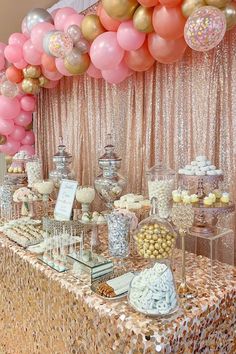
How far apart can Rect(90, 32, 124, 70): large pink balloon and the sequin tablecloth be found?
117 centimetres

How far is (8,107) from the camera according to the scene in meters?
Result: 2.88

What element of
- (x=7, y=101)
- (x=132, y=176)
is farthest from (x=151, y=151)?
(x=7, y=101)

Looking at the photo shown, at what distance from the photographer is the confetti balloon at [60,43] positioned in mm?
2004

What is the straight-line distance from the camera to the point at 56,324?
4.70 feet

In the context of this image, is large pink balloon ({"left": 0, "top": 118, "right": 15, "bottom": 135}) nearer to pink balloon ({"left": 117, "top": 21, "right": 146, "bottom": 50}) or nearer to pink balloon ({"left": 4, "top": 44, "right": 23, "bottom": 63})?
pink balloon ({"left": 4, "top": 44, "right": 23, "bottom": 63})

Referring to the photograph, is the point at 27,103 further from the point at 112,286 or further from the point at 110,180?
the point at 112,286

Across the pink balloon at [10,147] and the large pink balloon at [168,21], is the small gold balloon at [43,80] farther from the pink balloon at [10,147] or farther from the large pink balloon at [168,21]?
the large pink balloon at [168,21]

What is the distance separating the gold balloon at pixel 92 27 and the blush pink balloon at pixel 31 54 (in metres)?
0.60

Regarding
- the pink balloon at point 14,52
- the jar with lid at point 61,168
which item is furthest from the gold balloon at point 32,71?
the jar with lid at point 61,168

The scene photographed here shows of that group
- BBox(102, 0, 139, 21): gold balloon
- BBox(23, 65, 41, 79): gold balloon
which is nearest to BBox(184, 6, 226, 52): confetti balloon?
BBox(102, 0, 139, 21): gold balloon

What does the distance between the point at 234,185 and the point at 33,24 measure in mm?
1841

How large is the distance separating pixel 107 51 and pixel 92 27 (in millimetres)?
218

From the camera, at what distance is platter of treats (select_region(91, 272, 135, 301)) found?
4.00ft

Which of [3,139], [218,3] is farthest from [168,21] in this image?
[3,139]
